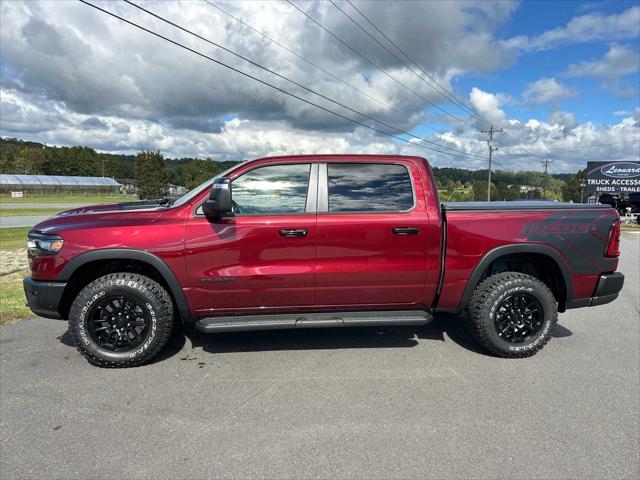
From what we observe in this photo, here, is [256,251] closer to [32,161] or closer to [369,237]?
[369,237]

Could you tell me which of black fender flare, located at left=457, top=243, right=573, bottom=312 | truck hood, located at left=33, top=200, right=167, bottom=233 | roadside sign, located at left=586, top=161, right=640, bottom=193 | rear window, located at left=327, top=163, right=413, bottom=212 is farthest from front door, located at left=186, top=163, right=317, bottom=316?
roadside sign, located at left=586, top=161, right=640, bottom=193

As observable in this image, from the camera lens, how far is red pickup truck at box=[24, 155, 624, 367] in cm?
351

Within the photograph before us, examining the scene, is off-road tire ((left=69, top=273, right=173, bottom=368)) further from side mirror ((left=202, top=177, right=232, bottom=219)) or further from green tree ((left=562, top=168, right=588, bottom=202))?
green tree ((left=562, top=168, right=588, bottom=202))

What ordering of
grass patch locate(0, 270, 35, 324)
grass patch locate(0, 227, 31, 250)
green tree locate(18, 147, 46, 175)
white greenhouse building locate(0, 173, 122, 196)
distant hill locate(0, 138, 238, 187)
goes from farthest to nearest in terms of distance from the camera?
green tree locate(18, 147, 46, 175) → distant hill locate(0, 138, 238, 187) → white greenhouse building locate(0, 173, 122, 196) → grass patch locate(0, 227, 31, 250) → grass patch locate(0, 270, 35, 324)

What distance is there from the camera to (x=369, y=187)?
381 centimetres

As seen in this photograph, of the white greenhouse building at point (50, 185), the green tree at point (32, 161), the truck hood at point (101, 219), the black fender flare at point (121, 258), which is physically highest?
the green tree at point (32, 161)

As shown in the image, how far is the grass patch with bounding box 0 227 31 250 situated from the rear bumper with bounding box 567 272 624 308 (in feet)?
43.3

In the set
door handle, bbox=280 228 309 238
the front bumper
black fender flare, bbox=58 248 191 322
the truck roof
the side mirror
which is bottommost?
the front bumper

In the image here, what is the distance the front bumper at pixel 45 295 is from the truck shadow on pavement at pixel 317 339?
2.62 ft

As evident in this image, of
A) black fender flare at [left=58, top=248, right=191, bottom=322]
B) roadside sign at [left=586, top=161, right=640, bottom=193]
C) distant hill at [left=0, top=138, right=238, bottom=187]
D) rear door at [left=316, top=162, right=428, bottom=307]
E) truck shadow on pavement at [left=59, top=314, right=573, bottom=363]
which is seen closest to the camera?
black fender flare at [left=58, top=248, right=191, bottom=322]

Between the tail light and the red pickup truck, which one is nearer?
the red pickup truck

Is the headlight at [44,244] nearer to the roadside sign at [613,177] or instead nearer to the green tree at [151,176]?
the roadside sign at [613,177]

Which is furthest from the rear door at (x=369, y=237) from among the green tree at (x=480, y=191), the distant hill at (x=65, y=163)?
the distant hill at (x=65, y=163)

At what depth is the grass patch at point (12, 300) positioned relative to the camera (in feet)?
16.7
